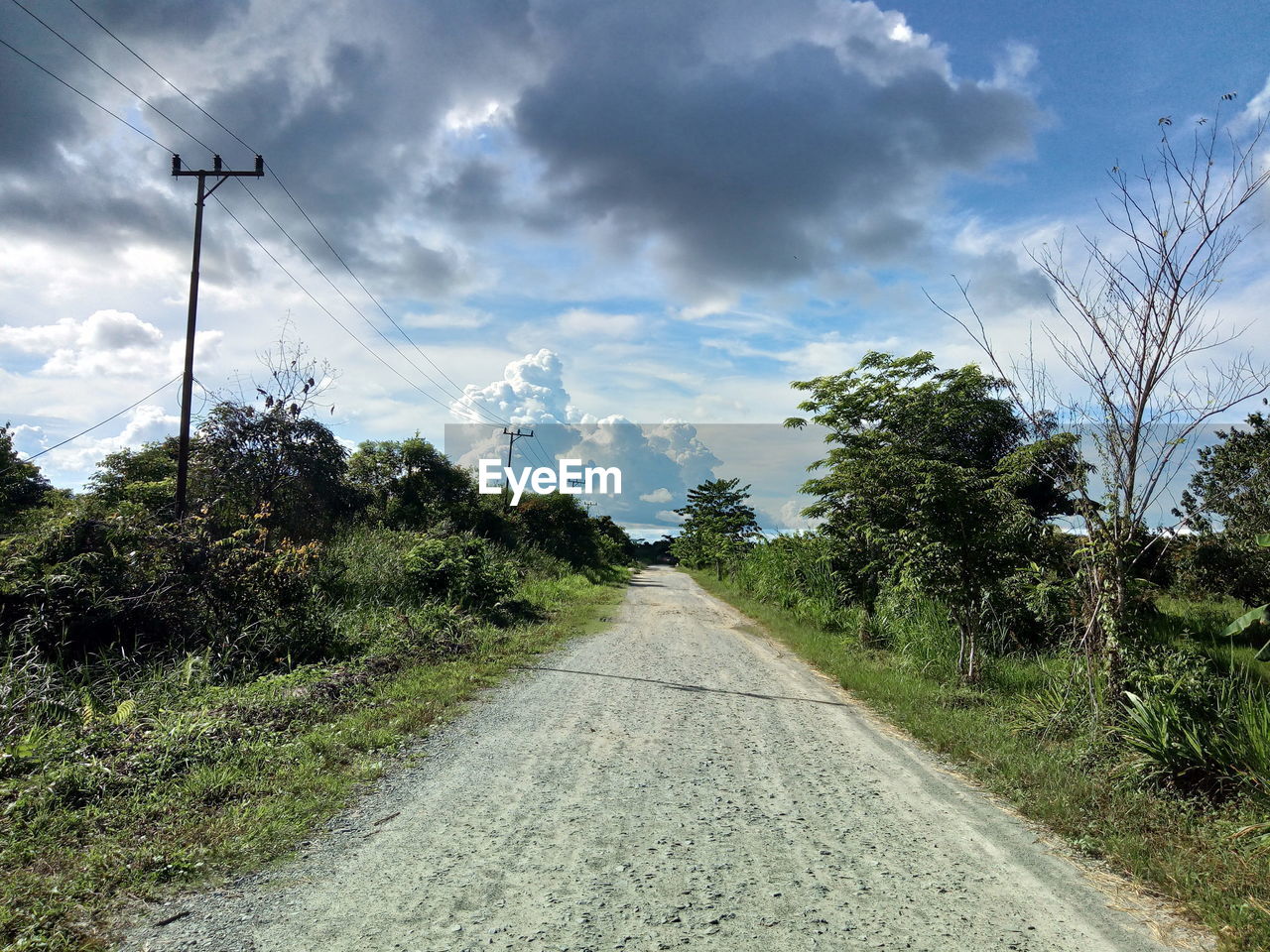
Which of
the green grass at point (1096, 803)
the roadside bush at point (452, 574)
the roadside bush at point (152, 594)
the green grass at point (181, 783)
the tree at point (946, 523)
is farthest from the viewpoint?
the roadside bush at point (452, 574)

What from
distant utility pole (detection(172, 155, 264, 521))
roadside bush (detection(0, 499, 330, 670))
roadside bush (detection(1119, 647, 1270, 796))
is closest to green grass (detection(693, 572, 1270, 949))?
roadside bush (detection(1119, 647, 1270, 796))

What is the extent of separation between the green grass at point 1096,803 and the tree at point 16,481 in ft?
79.7

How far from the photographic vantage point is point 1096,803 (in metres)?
4.26

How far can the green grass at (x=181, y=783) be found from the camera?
118 inches

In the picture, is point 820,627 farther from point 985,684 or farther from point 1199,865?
point 1199,865

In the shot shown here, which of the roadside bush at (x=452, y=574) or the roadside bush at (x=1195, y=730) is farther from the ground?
the roadside bush at (x=452, y=574)

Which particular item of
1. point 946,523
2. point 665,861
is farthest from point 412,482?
point 665,861

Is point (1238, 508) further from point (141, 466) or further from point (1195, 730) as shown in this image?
point (141, 466)

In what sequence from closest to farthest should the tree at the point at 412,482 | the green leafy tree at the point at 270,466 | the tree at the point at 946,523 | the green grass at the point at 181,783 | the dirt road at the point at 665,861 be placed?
the dirt road at the point at 665,861
the green grass at the point at 181,783
the tree at the point at 946,523
the green leafy tree at the point at 270,466
the tree at the point at 412,482

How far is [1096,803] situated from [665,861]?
2.87m

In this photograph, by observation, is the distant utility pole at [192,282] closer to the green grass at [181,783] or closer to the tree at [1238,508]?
the green grass at [181,783]

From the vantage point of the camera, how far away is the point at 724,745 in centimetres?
551

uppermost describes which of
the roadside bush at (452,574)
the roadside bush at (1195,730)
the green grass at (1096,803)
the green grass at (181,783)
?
the roadside bush at (452,574)

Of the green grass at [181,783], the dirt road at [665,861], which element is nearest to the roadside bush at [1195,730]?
the dirt road at [665,861]
